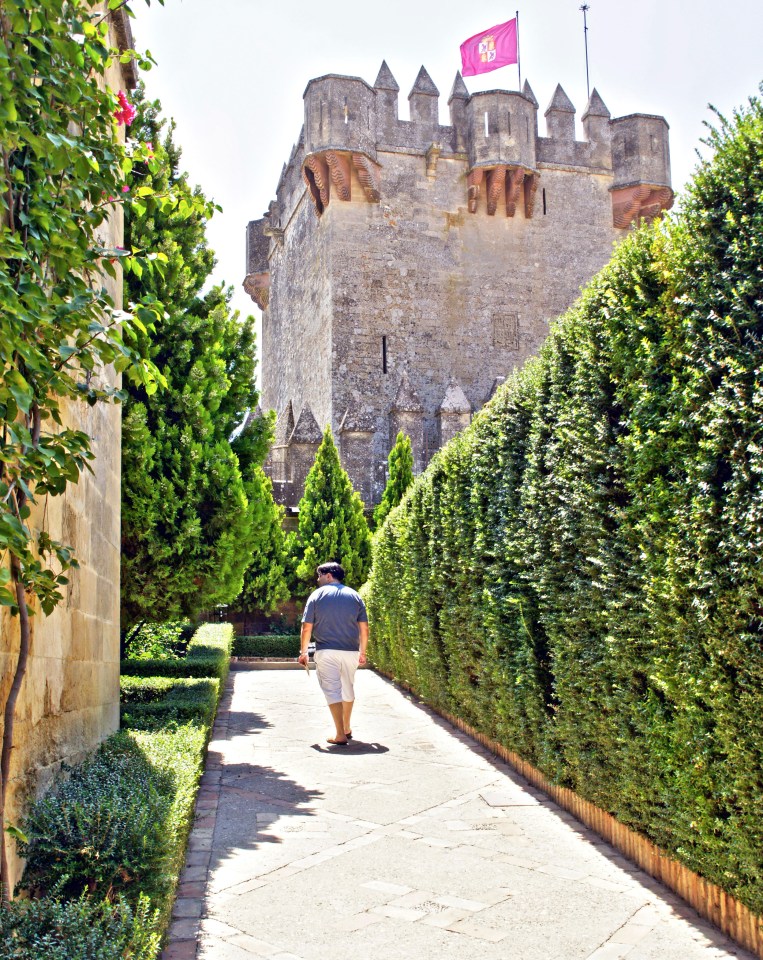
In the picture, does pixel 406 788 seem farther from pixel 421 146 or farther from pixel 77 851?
pixel 421 146

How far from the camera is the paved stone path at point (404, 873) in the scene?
11.1 feet

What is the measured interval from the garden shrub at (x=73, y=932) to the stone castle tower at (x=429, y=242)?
18.7m

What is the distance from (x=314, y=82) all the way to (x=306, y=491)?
1074 centimetres

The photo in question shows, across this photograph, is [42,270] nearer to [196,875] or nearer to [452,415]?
[196,875]

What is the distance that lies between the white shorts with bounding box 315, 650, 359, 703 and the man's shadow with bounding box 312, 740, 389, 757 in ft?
1.18

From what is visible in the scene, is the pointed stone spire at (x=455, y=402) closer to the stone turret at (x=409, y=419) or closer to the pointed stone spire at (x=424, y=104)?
the stone turret at (x=409, y=419)

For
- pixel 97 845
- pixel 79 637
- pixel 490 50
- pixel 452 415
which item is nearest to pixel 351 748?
pixel 79 637

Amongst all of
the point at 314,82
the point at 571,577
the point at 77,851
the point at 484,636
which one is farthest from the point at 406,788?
the point at 314,82

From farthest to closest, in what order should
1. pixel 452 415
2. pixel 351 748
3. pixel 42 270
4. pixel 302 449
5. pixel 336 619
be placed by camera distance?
1. pixel 452 415
2. pixel 302 449
3. pixel 336 619
4. pixel 351 748
5. pixel 42 270

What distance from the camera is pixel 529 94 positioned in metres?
24.6

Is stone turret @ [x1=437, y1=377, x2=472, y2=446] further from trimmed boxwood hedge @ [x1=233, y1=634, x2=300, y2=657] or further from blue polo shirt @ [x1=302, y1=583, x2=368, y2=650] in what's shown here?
blue polo shirt @ [x1=302, y1=583, x2=368, y2=650]

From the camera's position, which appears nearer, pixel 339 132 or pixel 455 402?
pixel 339 132

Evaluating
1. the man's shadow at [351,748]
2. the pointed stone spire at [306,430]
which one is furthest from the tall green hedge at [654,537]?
the pointed stone spire at [306,430]

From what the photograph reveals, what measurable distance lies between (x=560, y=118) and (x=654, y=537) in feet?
79.9
